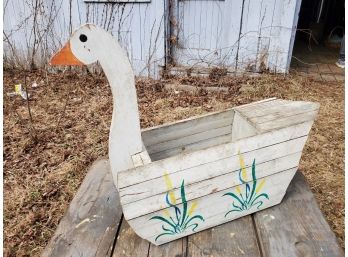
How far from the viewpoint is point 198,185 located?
134 centimetres

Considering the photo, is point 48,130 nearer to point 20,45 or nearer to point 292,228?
point 20,45

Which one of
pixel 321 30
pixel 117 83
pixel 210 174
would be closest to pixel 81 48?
pixel 117 83

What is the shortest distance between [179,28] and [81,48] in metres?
3.44

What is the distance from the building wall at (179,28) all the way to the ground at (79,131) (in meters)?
0.31

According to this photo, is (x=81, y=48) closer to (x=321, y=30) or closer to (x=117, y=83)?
(x=117, y=83)

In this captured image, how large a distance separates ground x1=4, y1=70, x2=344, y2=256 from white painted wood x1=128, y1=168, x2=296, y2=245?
36.5 inches

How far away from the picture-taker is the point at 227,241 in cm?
140

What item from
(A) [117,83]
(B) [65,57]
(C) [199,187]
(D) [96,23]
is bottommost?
(C) [199,187]

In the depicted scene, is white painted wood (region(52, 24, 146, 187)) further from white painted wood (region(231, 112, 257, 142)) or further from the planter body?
white painted wood (region(231, 112, 257, 142))

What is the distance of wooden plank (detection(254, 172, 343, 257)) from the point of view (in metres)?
1.34

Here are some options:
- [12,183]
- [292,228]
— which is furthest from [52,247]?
[12,183]

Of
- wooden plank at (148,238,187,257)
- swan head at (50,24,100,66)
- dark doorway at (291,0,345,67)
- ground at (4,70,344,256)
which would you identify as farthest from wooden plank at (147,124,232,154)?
dark doorway at (291,0,345,67)

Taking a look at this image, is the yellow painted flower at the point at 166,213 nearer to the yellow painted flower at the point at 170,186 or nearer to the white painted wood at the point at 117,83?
the yellow painted flower at the point at 170,186

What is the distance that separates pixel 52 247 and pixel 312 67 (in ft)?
16.3
